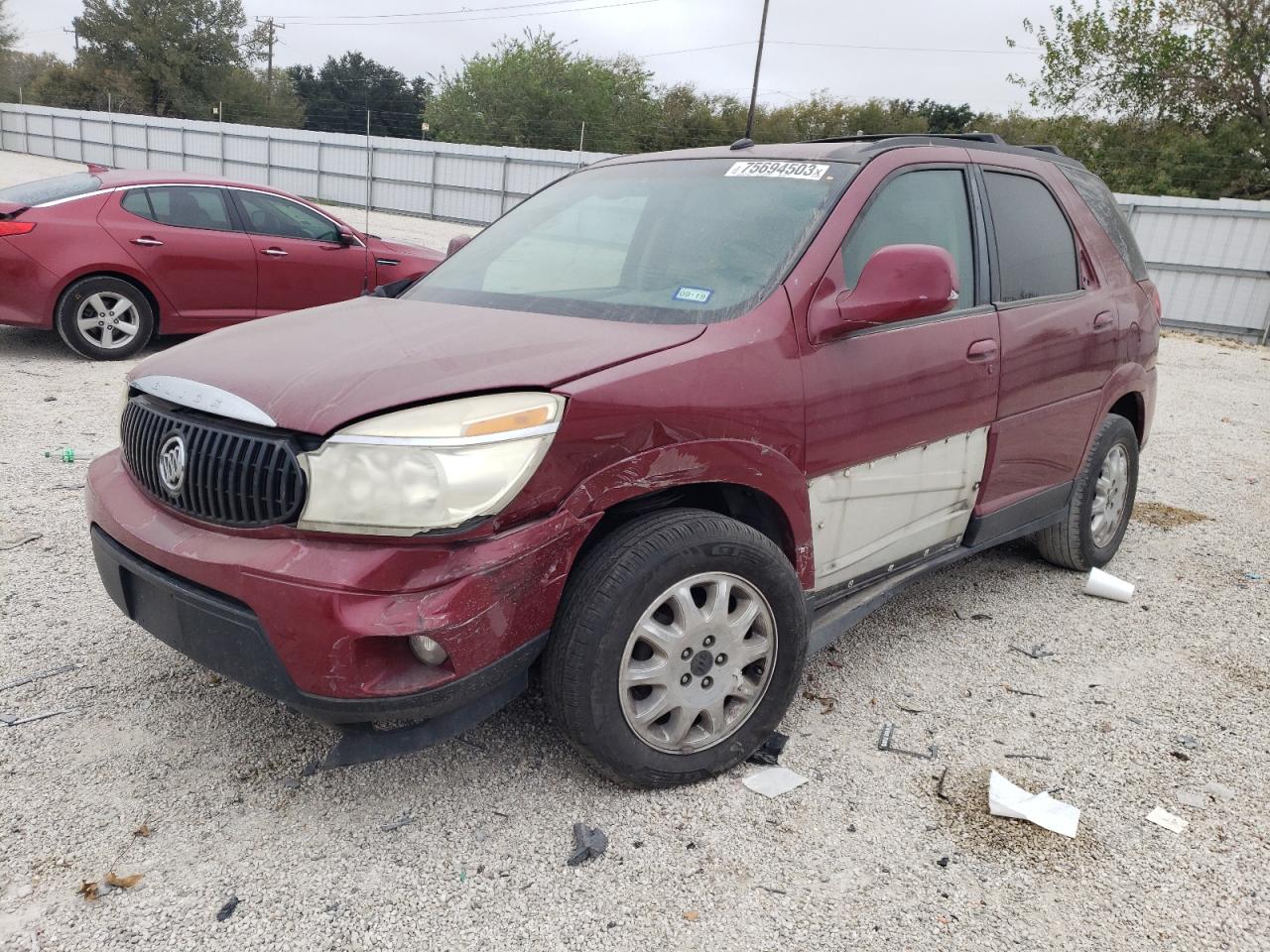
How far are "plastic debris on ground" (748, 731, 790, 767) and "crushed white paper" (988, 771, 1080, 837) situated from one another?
60 centimetres

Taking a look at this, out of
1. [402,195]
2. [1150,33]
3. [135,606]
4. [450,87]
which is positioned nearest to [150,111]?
[450,87]

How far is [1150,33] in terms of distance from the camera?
28344 mm

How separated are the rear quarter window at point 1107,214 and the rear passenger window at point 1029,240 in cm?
35

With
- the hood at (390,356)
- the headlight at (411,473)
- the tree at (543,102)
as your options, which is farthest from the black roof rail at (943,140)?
the tree at (543,102)

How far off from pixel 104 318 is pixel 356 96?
78.9m

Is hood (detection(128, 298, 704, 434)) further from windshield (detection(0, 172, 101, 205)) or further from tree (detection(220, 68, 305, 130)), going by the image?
tree (detection(220, 68, 305, 130))

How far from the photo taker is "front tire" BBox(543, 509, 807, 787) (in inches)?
93.1

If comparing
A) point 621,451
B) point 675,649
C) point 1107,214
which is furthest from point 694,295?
point 1107,214

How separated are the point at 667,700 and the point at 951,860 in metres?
0.83

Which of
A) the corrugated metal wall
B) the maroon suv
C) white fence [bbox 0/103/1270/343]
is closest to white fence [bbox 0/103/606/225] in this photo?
white fence [bbox 0/103/1270/343]

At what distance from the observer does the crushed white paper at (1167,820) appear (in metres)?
2.66

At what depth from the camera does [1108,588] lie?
4.32 m

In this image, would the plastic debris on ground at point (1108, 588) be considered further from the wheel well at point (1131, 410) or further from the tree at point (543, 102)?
the tree at point (543, 102)

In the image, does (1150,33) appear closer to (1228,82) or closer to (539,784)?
(1228,82)
